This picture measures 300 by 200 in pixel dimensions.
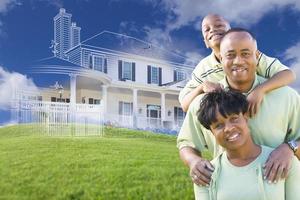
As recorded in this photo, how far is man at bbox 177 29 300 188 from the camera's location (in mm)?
1449

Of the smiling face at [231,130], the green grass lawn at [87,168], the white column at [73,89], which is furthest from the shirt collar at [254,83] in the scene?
the white column at [73,89]

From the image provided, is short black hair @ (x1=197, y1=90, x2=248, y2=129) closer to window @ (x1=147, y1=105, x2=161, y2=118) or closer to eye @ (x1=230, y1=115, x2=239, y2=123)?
eye @ (x1=230, y1=115, x2=239, y2=123)

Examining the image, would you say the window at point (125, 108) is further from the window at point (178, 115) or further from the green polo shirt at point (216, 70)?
the green polo shirt at point (216, 70)

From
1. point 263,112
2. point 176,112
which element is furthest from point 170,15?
point 263,112

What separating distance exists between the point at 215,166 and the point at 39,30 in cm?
338

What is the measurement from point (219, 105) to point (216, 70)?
1.18ft

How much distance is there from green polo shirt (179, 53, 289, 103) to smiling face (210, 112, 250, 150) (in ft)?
0.77

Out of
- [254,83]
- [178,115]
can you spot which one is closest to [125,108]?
[178,115]

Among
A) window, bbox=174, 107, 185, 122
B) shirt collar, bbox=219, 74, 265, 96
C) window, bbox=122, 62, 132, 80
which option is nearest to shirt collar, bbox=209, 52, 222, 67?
shirt collar, bbox=219, 74, 265, 96

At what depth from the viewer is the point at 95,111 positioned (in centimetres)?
487

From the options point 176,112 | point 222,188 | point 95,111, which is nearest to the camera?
point 222,188

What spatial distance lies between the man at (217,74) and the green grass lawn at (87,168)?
2752mm

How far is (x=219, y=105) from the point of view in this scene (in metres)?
1.42

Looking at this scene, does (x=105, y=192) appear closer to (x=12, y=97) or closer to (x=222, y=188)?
(x=12, y=97)
